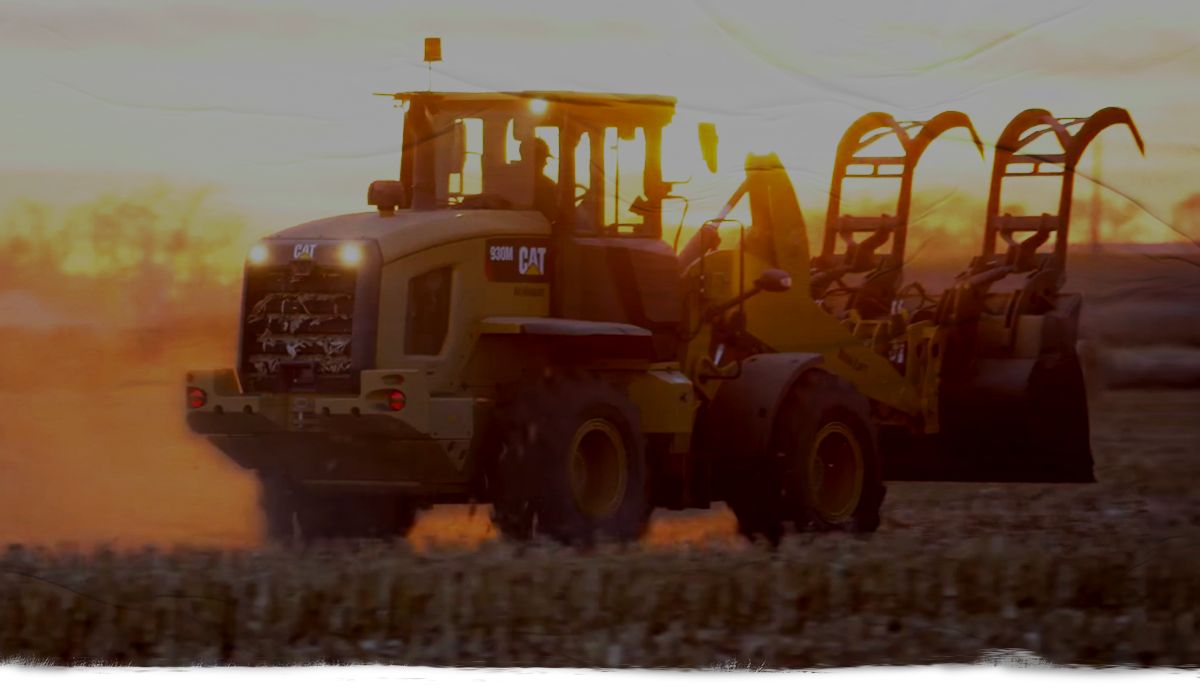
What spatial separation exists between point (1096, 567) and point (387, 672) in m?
3.33

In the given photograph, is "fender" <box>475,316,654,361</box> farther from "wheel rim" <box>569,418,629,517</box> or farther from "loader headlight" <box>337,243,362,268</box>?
"loader headlight" <box>337,243,362,268</box>

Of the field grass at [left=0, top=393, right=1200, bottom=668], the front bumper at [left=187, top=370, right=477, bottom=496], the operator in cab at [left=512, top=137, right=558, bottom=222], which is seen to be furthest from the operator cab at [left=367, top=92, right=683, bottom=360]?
the field grass at [left=0, top=393, right=1200, bottom=668]

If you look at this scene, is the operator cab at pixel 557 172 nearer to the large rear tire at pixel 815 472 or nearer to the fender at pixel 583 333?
the fender at pixel 583 333

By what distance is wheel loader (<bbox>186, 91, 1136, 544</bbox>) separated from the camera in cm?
1273

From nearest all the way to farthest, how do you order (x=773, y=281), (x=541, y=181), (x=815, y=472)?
1. (x=541, y=181)
2. (x=773, y=281)
3. (x=815, y=472)

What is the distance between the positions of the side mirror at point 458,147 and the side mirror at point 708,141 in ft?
4.73

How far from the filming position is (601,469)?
13250mm

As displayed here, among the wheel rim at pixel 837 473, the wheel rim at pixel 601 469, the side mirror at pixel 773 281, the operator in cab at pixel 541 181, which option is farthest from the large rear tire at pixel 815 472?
the operator in cab at pixel 541 181

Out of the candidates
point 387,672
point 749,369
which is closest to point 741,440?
point 749,369

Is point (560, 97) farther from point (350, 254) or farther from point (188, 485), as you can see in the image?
point (188, 485)

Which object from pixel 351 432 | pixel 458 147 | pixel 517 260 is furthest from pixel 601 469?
pixel 458 147

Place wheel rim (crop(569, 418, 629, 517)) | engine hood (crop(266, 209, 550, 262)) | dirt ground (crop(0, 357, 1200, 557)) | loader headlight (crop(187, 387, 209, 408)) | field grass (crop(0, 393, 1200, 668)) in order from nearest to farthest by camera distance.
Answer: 1. field grass (crop(0, 393, 1200, 668))
2. dirt ground (crop(0, 357, 1200, 557))
3. engine hood (crop(266, 209, 550, 262))
4. loader headlight (crop(187, 387, 209, 408))
5. wheel rim (crop(569, 418, 629, 517))

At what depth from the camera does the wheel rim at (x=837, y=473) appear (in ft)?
47.7

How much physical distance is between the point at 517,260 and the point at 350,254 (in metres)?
0.94
